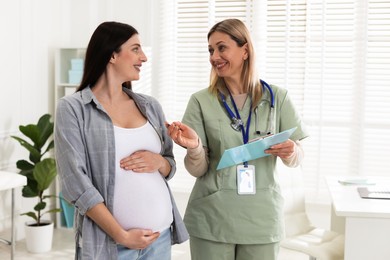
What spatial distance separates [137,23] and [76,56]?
60 centimetres

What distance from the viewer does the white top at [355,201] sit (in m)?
2.21

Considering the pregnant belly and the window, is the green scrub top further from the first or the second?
the window

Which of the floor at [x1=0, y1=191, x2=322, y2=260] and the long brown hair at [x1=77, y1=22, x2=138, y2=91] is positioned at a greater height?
the long brown hair at [x1=77, y1=22, x2=138, y2=91]

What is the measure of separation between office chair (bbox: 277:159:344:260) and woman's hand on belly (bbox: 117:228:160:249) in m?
1.19

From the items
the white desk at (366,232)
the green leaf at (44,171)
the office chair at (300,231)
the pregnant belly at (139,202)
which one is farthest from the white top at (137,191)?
the green leaf at (44,171)

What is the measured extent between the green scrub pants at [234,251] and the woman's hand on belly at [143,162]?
0.45 metres

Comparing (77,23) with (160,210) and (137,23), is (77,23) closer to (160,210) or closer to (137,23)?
(137,23)

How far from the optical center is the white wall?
4141 millimetres

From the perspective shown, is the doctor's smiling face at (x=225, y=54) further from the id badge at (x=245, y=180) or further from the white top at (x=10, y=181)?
the white top at (x=10, y=181)

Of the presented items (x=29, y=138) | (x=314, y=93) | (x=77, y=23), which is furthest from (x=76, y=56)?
(x=314, y=93)

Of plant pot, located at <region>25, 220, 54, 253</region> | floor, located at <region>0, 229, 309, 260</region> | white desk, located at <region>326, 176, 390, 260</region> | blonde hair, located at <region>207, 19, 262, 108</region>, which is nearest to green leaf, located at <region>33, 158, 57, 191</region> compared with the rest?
plant pot, located at <region>25, 220, 54, 253</region>

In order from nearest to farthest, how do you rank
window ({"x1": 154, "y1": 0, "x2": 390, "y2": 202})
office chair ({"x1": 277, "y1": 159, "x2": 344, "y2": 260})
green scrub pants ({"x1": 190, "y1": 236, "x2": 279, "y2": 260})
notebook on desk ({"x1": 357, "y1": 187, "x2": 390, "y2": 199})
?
green scrub pants ({"x1": 190, "y1": 236, "x2": 279, "y2": 260}) → notebook on desk ({"x1": 357, "y1": 187, "x2": 390, "y2": 199}) → office chair ({"x1": 277, "y1": 159, "x2": 344, "y2": 260}) → window ({"x1": 154, "y1": 0, "x2": 390, "y2": 202})

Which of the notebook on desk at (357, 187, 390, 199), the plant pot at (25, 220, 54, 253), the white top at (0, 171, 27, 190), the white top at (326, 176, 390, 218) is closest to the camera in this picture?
the white top at (326, 176, 390, 218)

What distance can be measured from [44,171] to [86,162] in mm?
2359
